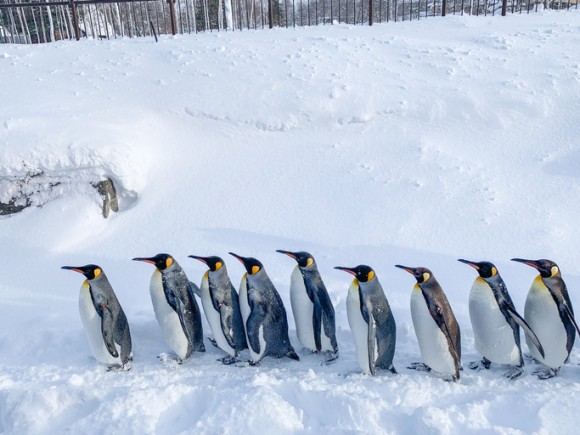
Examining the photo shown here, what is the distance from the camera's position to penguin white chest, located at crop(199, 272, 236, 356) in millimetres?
3023

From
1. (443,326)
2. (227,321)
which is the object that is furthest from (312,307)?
(443,326)

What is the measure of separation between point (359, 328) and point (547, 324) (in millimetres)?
985

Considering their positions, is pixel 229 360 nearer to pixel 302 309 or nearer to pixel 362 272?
pixel 302 309

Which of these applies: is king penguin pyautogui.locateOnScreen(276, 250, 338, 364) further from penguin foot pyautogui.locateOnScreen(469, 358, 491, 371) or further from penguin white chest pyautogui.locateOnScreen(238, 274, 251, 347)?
penguin foot pyautogui.locateOnScreen(469, 358, 491, 371)

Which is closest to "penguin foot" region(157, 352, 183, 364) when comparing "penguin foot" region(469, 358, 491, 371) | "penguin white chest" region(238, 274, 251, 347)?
"penguin white chest" region(238, 274, 251, 347)

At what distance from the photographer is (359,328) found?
2.81 m

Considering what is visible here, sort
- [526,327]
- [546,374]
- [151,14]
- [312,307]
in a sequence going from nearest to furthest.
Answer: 1. [526,327]
2. [546,374]
3. [312,307]
4. [151,14]

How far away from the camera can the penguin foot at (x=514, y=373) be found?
2758 millimetres

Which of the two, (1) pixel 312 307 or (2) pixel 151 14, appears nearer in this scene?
(1) pixel 312 307

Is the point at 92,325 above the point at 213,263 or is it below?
below

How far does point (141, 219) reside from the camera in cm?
434

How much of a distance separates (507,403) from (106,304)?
2.20 meters

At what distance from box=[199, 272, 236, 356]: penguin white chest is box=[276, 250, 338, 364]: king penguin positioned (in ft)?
1.47

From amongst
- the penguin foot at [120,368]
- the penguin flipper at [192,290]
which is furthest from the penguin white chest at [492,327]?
the penguin foot at [120,368]
